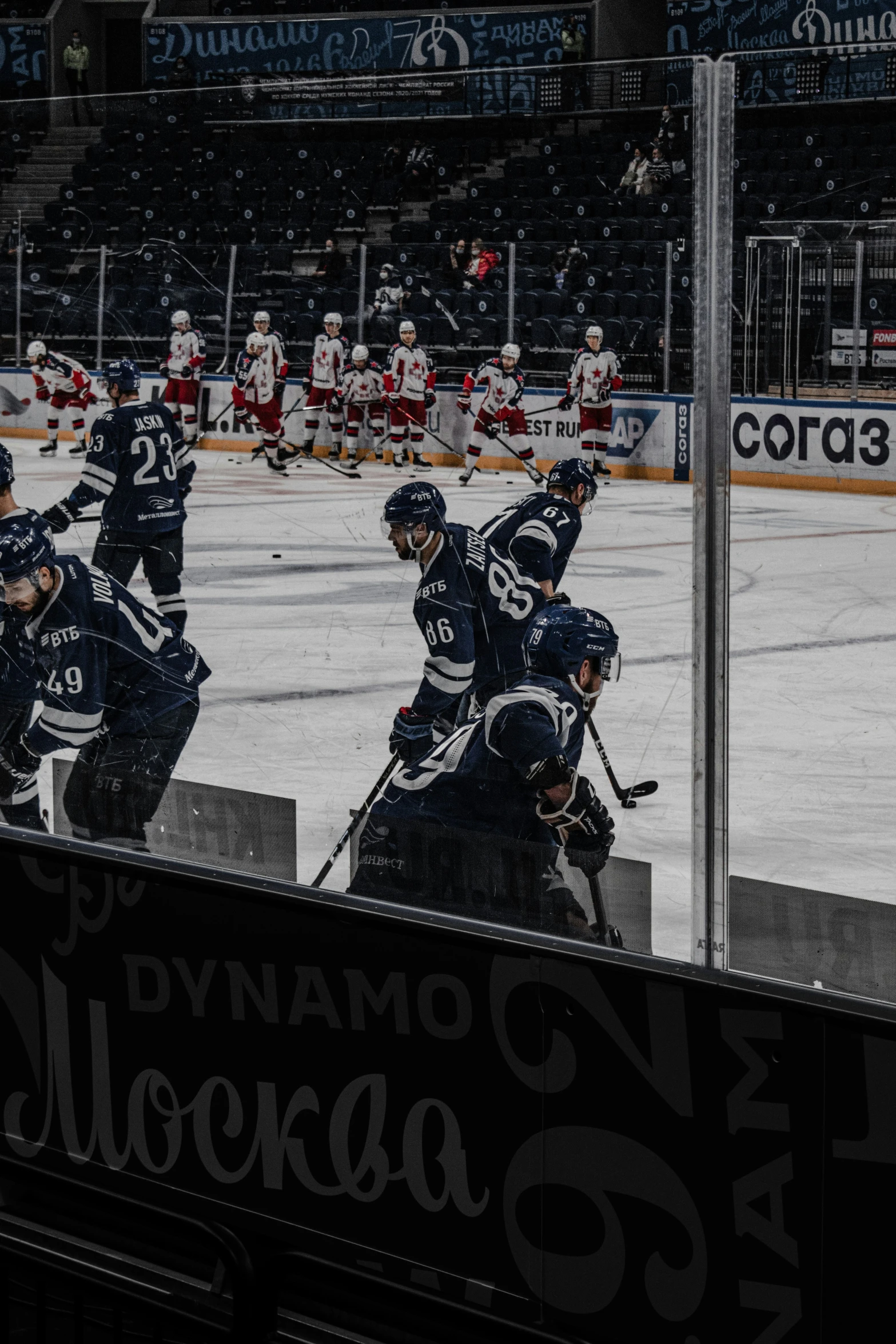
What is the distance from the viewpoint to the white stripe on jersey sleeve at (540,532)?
2094 mm

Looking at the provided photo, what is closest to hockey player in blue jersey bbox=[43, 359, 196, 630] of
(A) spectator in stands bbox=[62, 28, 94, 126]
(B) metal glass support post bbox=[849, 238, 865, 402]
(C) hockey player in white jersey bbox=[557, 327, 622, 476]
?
(C) hockey player in white jersey bbox=[557, 327, 622, 476]

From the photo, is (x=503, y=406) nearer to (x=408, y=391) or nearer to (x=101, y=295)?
(x=408, y=391)

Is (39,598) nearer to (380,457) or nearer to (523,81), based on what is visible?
(380,457)

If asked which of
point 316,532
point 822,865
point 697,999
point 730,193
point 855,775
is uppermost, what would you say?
point 730,193

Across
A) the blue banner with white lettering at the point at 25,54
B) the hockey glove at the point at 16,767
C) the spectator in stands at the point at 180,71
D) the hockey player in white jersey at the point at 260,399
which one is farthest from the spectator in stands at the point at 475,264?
the blue banner with white lettering at the point at 25,54

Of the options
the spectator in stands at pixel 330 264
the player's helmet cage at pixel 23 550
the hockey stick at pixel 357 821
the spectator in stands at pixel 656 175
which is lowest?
the hockey stick at pixel 357 821

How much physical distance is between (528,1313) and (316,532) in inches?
41.9

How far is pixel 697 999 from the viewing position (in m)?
2.08

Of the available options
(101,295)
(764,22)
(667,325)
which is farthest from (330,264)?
(764,22)

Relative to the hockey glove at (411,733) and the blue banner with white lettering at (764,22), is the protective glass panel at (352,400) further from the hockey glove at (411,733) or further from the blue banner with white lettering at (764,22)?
the blue banner with white lettering at (764,22)

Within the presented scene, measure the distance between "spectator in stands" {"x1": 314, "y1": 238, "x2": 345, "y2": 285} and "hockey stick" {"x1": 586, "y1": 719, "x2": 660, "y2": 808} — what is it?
70cm

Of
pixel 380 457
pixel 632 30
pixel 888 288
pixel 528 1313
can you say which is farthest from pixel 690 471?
pixel 632 30

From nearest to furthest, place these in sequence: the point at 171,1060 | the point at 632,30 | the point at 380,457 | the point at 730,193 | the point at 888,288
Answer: the point at 888,288 → the point at 730,193 → the point at 380,457 → the point at 171,1060 → the point at 632,30

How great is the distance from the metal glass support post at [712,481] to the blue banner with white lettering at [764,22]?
16030 mm
